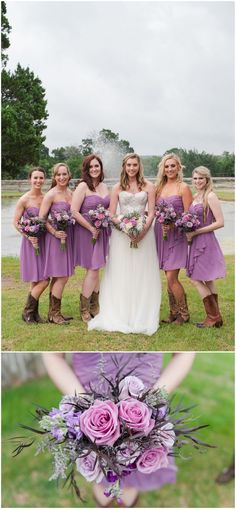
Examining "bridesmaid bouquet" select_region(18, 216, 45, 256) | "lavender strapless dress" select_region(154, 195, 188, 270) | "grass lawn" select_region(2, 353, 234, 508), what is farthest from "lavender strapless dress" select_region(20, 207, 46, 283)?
"grass lawn" select_region(2, 353, 234, 508)

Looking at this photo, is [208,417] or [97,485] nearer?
[97,485]

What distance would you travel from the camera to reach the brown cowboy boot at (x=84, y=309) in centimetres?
506

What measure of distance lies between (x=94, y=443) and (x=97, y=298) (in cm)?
283

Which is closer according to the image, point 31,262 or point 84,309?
point 31,262

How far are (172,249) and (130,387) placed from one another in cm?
243

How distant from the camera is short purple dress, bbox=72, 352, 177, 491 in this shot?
2701mm

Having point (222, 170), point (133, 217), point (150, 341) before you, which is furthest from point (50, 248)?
point (222, 170)

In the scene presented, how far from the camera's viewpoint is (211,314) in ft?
16.4

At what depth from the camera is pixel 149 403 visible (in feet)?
8.14

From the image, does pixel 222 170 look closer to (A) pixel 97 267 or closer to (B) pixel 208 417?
(A) pixel 97 267

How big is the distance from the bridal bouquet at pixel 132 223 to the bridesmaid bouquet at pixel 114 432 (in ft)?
7.09

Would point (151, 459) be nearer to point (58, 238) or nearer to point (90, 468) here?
point (90, 468)

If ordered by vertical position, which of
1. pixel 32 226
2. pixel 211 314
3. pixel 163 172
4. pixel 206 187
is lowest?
pixel 211 314

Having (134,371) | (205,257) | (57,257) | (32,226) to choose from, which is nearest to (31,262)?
(57,257)
